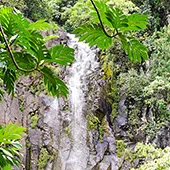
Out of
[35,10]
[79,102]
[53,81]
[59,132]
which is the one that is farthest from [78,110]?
[53,81]

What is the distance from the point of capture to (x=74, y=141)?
5660 mm

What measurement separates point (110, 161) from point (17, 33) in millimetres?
4961

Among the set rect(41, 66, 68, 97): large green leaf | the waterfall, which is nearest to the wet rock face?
the waterfall

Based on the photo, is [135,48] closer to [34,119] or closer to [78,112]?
[34,119]

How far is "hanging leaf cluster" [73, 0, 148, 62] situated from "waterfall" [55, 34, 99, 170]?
3891mm

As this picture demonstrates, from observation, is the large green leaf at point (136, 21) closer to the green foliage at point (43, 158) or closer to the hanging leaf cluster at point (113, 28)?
the hanging leaf cluster at point (113, 28)

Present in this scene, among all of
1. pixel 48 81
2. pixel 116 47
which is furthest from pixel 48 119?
pixel 48 81

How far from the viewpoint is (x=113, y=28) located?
631mm

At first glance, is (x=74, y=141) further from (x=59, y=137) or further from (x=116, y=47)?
(x=116, y=47)

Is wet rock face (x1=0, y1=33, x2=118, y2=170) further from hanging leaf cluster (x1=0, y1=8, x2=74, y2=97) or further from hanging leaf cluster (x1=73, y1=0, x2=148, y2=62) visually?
hanging leaf cluster (x1=73, y1=0, x2=148, y2=62)

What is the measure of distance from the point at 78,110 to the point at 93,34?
5.55 meters

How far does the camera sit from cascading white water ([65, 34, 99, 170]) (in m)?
5.39

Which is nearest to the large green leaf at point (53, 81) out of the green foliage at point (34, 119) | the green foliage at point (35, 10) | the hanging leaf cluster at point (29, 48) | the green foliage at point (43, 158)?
the hanging leaf cluster at point (29, 48)

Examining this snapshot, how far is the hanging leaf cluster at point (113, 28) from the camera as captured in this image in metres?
0.60
